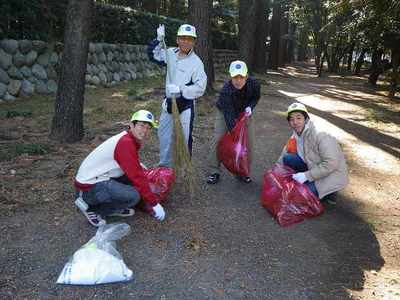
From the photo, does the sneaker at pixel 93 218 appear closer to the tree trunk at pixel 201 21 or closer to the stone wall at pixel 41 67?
the stone wall at pixel 41 67

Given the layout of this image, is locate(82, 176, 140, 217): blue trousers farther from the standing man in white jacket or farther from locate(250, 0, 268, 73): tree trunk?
locate(250, 0, 268, 73): tree trunk

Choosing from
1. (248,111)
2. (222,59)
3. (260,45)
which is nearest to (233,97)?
(248,111)

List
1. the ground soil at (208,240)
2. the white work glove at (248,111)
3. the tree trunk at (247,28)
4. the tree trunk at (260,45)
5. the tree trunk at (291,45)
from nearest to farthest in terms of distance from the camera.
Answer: the ground soil at (208,240)
the white work glove at (248,111)
the tree trunk at (247,28)
the tree trunk at (260,45)
the tree trunk at (291,45)

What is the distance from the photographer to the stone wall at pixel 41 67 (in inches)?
349

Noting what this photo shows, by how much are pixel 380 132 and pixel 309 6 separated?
20.6m

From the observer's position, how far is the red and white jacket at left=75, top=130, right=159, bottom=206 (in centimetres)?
369

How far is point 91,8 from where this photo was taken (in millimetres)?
5863

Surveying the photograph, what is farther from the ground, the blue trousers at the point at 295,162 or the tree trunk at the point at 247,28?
the tree trunk at the point at 247,28

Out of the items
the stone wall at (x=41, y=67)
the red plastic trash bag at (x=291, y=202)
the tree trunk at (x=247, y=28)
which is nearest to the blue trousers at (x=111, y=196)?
the red plastic trash bag at (x=291, y=202)

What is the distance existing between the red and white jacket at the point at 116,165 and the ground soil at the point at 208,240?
0.40 metres

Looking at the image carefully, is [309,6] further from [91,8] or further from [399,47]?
[91,8]

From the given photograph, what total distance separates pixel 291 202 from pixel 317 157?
0.52 metres

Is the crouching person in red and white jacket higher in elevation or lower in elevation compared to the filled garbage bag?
higher

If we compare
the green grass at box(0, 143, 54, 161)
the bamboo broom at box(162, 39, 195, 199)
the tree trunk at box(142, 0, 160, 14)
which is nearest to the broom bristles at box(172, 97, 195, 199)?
the bamboo broom at box(162, 39, 195, 199)
